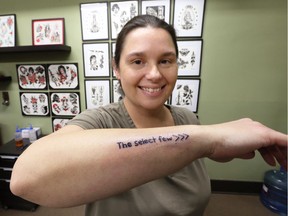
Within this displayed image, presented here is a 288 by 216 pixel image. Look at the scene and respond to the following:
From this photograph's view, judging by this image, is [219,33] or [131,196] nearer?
[131,196]

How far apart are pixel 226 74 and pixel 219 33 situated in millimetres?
447

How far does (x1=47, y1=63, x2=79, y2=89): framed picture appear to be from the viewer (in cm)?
205

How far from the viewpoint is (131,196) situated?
1.96 feet

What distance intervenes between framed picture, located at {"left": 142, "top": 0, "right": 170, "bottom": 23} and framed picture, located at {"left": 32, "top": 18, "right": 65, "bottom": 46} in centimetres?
96

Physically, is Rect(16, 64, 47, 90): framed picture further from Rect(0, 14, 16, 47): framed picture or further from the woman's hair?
the woman's hair

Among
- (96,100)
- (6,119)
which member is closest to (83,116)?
(96,100)

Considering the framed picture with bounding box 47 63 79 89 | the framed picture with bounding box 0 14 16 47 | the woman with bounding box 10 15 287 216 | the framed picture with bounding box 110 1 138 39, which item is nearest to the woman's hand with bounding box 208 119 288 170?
the woman with bounding box 10 15 287 216

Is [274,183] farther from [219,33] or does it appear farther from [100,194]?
[100,194]

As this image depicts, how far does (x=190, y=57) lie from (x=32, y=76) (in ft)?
6.29

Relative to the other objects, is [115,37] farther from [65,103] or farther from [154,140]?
[154,140]

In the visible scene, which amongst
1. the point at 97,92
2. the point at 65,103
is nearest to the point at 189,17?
the point at 97,92

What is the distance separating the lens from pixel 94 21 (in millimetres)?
1918

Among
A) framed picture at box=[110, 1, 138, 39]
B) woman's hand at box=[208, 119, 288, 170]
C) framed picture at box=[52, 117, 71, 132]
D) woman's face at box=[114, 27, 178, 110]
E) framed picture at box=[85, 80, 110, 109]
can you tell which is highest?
framed picture at box=[110, 1, 138, 39]

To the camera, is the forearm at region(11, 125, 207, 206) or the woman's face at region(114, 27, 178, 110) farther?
the woman's face at region(114, 27, 178, 110)
